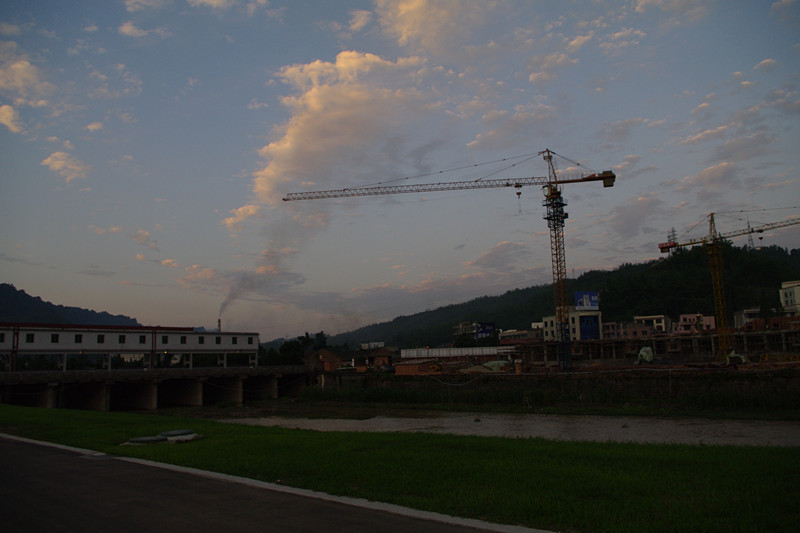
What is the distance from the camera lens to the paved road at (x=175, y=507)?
8.72 metres

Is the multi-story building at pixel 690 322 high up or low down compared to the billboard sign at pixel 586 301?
down

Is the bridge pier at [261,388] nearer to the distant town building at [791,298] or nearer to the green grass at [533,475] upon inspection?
the green grass at [533,475]

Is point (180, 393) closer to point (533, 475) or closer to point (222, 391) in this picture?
point (222, 391)

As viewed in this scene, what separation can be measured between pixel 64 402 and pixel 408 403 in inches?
1395

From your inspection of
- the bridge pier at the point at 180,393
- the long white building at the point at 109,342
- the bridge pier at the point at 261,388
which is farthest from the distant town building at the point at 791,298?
the bridge pier at the point at 180,393

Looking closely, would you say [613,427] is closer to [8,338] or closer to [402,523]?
[402,523]

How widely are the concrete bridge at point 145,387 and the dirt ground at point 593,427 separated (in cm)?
2093

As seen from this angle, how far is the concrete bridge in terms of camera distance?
51531 mm

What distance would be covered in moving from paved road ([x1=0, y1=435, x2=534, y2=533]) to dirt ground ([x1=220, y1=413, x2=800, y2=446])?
60.2 ft

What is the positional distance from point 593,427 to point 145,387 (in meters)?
48.1

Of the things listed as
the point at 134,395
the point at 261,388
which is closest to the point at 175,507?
the point at 134,395

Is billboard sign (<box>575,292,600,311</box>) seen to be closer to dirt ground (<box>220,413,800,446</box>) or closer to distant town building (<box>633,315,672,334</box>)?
distant town building (<box>633,315,672,334</box>)

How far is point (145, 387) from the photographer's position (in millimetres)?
61500

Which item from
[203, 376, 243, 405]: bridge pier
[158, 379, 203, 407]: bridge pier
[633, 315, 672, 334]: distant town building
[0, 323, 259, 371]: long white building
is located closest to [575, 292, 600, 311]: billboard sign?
[633, 315, 672, 334]: distant town building
